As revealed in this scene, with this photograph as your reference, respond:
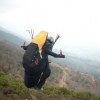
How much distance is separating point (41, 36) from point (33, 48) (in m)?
0.47

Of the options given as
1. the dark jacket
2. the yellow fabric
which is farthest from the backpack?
the dark jacket

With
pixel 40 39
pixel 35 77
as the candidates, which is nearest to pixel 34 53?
pixel 40 39

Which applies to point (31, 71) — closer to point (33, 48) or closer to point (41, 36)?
point (33, 48)

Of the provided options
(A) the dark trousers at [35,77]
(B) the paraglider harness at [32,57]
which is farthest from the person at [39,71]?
(B) the paraglider harness at [32,57]

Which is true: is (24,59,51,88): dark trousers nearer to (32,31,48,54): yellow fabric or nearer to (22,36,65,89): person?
(22,36,65,89): person

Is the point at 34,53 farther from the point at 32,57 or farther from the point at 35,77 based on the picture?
the point at 35,77

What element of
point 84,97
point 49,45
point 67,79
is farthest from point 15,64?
point 49,45

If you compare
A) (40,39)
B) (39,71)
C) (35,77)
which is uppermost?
(40,39)

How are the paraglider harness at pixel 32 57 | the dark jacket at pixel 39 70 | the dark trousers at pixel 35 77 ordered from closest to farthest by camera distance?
the paraglider harness at pixel 32 57, the dark jacket at pixel 39 70, the dark trousers at pixel 35 77

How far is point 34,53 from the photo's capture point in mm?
4965

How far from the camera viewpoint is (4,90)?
472 inches

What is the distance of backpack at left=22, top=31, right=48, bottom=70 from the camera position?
4903 millimetres

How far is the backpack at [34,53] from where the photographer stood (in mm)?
4903

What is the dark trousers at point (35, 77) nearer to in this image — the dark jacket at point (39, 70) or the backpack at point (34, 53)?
the dark jacket at point (39, 70)
